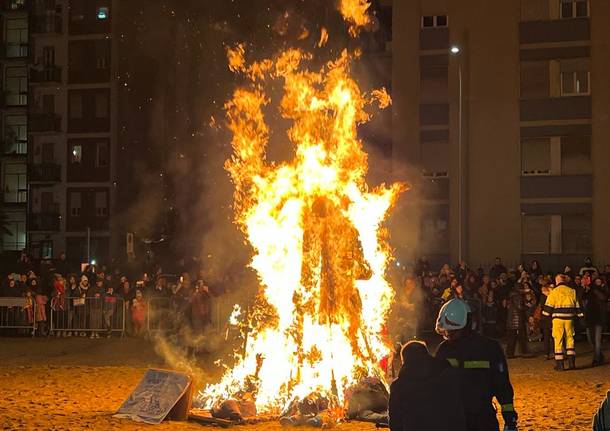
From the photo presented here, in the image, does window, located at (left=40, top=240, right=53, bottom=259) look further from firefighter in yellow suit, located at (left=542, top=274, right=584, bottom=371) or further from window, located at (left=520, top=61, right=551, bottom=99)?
firefighter in yellow suit, located at (left=542, top=274, right=584, bottom=371)

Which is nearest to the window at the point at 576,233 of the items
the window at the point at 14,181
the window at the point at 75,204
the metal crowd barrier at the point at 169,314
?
the metal crowd barrier at the point at 169,314

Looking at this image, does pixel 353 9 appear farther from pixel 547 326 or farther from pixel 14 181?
pixel 14 181

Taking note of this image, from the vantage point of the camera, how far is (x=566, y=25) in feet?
107

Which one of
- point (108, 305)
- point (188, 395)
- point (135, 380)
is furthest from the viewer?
point (108, 305)

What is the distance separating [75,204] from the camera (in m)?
49.9

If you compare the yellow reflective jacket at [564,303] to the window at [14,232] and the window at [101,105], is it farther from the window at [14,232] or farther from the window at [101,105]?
the window at [14,232]

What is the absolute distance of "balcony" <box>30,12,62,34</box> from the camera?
166 feet

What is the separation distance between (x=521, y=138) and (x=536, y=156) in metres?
0.86

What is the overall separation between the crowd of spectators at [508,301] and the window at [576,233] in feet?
30.8

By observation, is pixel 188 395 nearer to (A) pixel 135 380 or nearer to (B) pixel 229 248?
(A) pixel 135 380

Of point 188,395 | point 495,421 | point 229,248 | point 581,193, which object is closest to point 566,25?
point 581,193

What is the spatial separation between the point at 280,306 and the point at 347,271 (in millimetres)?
1101

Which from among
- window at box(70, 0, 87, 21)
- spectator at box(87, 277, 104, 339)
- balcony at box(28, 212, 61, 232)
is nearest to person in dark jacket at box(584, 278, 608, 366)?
spectator at box(87, 277, 104, 339)

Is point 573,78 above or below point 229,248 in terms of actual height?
above
